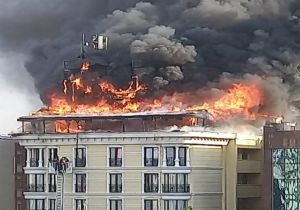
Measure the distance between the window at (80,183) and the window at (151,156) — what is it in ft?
16.6

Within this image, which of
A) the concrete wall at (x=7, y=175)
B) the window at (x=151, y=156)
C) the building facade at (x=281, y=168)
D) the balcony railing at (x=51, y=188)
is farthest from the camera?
the concrete wall at (x=7, y=175)

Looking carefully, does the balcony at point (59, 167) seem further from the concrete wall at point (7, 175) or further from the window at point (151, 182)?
the concrete wall at point (7, 175)

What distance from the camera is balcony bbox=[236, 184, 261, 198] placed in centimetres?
7756

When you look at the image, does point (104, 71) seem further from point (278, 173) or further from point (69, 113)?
point (278, 173)

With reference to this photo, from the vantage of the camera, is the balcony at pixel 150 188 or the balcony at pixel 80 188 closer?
the balcony at pixel 150 188

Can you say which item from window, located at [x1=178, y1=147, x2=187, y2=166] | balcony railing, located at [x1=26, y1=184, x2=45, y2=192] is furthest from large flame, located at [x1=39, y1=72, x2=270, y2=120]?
window, located at [x1=178, y1=147, x2=187, y2=166]

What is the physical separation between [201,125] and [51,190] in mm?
12207

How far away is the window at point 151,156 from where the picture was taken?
74250 millimetres

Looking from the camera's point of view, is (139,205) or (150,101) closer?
(139,205)

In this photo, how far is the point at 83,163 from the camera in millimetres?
76312

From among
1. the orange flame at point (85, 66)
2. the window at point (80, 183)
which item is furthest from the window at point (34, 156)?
the orange flame at point (85, 66)

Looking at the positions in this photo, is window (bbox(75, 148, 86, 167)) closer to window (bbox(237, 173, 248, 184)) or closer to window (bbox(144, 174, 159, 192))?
window (bbox(144, 174, 159, 192))

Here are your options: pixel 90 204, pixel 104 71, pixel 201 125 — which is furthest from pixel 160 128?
pixel 104 71

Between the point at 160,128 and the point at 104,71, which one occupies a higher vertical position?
the point at 104,71
